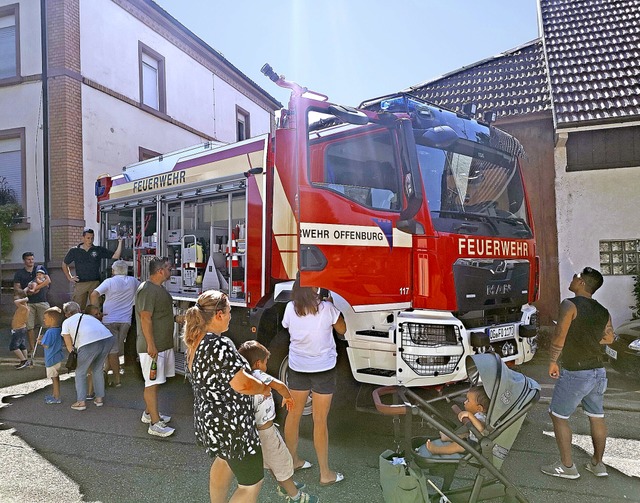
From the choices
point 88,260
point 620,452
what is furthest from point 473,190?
point 88,260

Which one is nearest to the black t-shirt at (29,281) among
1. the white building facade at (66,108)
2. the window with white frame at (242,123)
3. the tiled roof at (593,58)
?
the white building facade at (66,108)

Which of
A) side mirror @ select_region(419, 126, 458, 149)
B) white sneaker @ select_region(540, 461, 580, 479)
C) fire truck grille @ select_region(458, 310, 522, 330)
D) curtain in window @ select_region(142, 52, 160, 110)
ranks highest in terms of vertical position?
curtain in window @ select_region(142, 52, 160, 110)

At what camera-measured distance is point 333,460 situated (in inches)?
171

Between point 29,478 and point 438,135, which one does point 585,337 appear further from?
point 29,478

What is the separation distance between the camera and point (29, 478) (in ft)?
13.4

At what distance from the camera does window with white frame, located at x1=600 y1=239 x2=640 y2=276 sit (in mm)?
9391

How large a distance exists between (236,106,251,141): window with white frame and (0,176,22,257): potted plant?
889 cm

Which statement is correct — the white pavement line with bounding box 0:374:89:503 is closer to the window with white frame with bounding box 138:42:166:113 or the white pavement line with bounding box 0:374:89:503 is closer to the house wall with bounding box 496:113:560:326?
the house wall with bounding box 496:113:560:326

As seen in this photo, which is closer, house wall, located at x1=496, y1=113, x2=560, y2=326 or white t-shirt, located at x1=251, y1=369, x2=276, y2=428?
white t-shirt, located at x1=251, y1=369, x2=276, y2=428

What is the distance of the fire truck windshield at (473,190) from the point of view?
470 centimetres

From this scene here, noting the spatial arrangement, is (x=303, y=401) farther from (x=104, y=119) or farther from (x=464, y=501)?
(x=104, y=119)

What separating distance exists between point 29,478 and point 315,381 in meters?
2.33

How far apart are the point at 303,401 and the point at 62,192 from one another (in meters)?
9.77

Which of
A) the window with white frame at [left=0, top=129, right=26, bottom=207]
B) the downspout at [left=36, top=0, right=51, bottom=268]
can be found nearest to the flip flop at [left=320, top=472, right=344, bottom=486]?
the downspout at [left=36, top=0, right=51, bottom=268]
